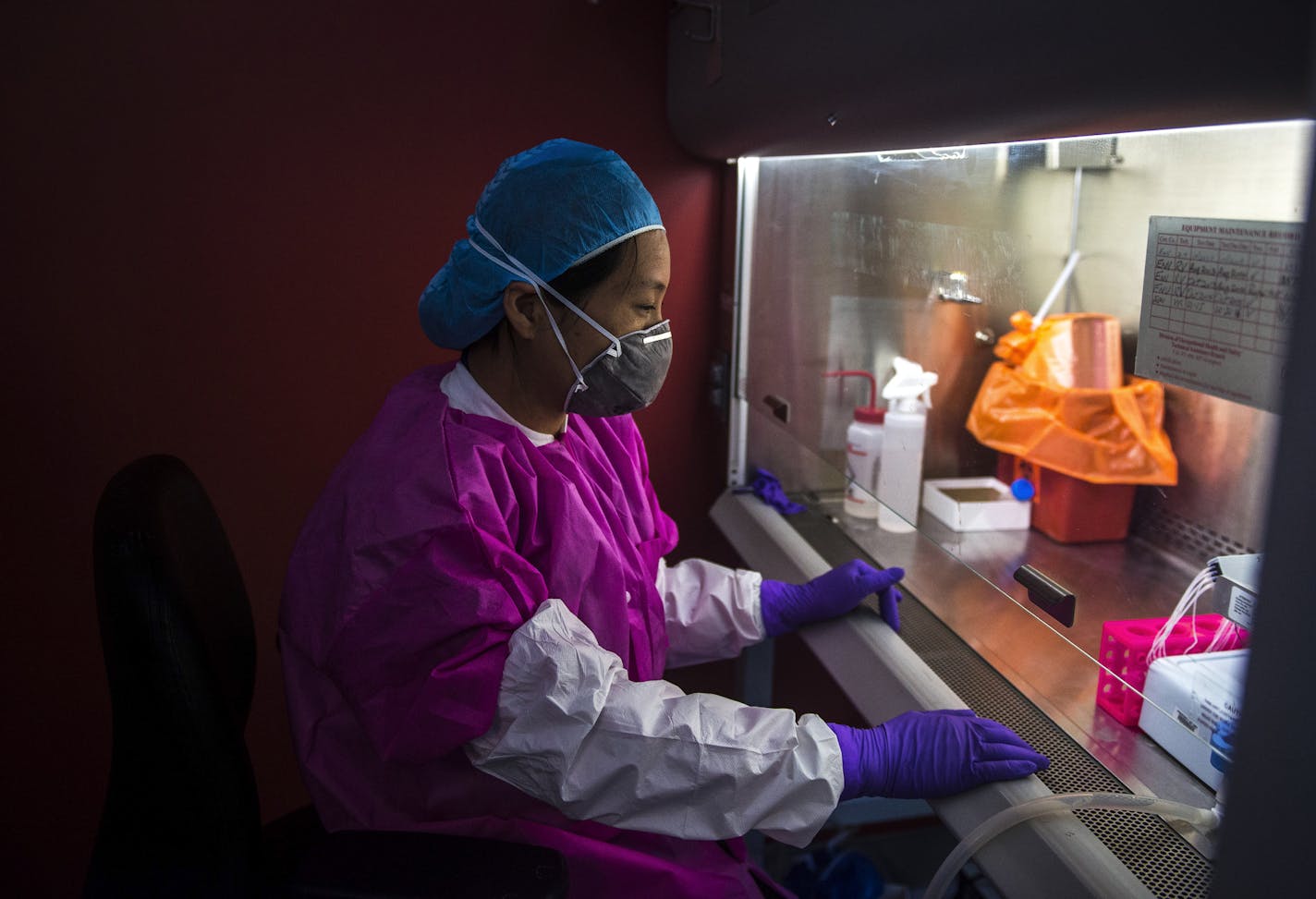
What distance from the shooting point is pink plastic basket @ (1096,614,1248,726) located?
103 centimetres

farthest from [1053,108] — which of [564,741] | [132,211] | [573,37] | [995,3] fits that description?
[132,211]

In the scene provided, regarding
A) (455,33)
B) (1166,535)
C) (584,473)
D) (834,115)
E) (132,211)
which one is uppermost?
(455,33)

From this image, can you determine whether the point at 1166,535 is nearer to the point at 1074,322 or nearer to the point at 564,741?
the point at 1074,322

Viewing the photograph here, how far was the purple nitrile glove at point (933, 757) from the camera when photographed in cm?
95

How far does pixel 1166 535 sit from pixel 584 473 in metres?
0.91

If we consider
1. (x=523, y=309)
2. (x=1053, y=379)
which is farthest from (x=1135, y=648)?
(x=523, y=309)

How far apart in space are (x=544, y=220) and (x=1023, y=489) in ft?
2.94

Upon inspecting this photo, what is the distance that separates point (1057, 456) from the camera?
4.52 ft

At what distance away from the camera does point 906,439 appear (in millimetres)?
1577

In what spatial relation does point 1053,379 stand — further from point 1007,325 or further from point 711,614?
point 711,614

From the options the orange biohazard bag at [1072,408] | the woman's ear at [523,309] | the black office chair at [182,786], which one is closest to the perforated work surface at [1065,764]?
the orange biohazard bag at [1072,408]

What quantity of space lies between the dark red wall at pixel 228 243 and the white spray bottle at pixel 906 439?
67cm

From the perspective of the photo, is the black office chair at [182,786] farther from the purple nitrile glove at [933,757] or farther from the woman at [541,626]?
the purple nitrile glove at [933,757]

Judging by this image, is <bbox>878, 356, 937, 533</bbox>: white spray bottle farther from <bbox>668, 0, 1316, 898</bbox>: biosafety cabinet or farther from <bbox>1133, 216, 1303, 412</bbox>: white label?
<bbox>1133, 216, 1303, 412</bbox>: white label
